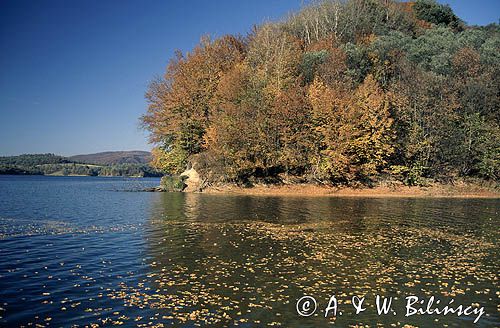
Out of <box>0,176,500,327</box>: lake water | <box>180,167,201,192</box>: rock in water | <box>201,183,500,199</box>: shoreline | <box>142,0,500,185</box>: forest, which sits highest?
<box>142,0,500,185</box>: forest

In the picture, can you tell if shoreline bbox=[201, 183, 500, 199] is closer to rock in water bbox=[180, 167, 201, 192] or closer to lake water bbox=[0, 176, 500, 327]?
rock in water bbox=[180, 167, 201, 192]

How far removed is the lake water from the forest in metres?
34.8

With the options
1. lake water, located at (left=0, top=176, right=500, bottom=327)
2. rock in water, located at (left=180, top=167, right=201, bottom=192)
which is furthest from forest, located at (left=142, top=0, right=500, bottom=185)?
lake water, located at (left=0, top=176, right=500, bottom=327)

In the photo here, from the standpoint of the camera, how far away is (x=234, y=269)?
744 inches

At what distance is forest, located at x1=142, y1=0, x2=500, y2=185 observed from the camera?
69312mm

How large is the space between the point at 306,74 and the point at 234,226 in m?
60.2

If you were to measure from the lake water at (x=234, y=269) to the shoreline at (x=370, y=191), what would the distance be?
30693mm

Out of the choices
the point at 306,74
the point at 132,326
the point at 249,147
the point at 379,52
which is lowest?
the point at 132,326

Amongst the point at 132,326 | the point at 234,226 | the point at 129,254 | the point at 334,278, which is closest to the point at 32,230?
the point at 129,254

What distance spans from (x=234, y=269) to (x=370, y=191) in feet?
177

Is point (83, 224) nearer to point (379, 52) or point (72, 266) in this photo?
point (72, 266)

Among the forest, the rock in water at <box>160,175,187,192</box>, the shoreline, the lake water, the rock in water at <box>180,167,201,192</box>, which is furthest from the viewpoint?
the rock in water at <box>160,175,187,192</box>

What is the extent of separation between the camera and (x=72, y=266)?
19.3 m

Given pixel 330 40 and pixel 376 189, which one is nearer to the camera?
pixel 376 189
